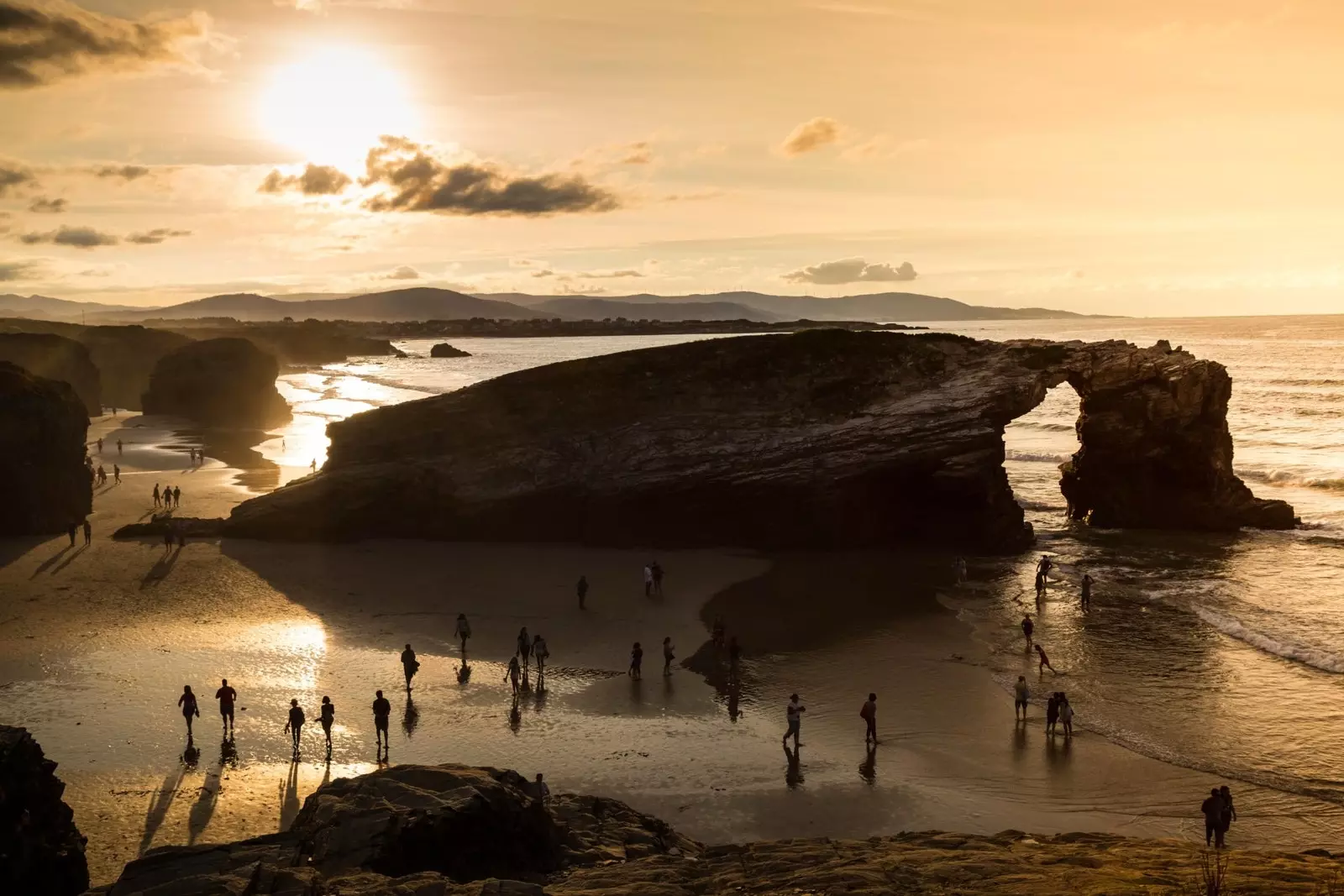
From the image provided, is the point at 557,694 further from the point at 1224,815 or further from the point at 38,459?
the point at 38,459

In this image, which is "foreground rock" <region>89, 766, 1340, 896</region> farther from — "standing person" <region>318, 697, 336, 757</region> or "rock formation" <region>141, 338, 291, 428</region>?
"rock formation" <region>141, 338, 291, 428</region>

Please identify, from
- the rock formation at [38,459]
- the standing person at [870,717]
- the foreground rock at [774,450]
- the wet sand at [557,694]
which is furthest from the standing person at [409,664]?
the rock formation at [38,459]

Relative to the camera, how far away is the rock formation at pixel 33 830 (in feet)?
38.2

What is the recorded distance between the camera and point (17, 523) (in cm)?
3572

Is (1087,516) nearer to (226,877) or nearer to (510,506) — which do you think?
(510,506)

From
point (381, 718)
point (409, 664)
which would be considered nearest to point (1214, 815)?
point (381, 718)

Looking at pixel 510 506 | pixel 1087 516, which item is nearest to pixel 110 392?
pixel 510 506

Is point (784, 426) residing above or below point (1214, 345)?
below

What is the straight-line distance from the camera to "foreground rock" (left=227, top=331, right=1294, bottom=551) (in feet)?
115

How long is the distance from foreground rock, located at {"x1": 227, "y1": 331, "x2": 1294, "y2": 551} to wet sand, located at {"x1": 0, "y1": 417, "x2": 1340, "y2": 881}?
2049 millimetres

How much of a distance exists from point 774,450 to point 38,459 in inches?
1165

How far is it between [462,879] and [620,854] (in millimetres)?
2448

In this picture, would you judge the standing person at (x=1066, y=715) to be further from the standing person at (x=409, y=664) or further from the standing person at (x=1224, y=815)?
the standing person at (x=409, y=664)

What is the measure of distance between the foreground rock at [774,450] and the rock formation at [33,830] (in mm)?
23290
